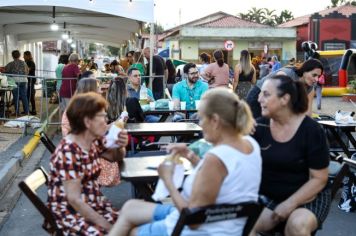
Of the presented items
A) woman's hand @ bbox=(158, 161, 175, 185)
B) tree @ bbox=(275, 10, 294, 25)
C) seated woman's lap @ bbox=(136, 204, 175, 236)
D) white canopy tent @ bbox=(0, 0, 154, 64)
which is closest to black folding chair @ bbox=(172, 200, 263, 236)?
seated woman's lap @ bbox=(136, 204, 175, 236)

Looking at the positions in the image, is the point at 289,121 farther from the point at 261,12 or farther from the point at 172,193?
the point at 261,12

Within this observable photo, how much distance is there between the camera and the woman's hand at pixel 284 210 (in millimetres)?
3537

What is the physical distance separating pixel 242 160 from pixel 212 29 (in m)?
45.7

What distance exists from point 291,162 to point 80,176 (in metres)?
1.36

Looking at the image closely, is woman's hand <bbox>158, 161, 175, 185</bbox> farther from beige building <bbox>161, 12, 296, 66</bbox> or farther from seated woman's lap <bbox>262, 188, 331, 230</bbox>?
beige building <bbox>161, 12, 296, 66</bbox>

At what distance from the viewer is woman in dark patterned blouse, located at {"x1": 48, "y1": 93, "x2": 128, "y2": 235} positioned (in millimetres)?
Result: 3252

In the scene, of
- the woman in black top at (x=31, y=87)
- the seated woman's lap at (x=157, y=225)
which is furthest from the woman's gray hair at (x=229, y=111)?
the woman in black top at (x=31, y=87)

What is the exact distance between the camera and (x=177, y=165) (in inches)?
123

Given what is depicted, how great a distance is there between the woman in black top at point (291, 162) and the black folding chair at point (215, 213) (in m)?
0.71

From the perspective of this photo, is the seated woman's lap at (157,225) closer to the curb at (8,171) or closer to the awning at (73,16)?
the curb at (8,171)

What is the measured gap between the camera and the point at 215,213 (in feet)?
9.13

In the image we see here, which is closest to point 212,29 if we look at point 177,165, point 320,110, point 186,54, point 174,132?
point 186,54

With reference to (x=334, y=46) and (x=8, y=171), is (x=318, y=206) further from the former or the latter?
(x=334, y=46)

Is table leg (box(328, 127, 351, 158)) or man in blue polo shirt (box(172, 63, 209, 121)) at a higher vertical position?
man in blue polo shirt (box(172, 63, 209, 121))
